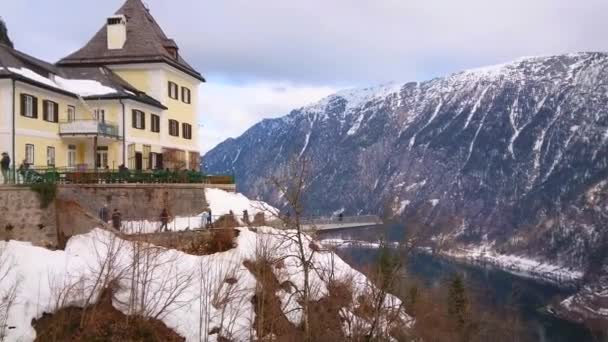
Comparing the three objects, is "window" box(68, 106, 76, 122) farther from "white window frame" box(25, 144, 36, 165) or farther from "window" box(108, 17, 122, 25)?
"window" box(108, 17, 122, 25)

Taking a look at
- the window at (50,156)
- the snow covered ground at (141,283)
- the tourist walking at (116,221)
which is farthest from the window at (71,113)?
the snow covered ground at (141,283)

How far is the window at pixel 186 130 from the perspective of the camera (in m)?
59.2

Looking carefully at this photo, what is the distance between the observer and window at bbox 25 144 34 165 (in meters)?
43.0

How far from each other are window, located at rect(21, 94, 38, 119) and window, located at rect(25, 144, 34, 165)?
1.91 meters

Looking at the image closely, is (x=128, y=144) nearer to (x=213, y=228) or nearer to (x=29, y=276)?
(x=213, y=228)

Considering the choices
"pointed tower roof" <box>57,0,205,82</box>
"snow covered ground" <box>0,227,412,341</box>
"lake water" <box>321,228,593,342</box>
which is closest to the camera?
"snow covered ground" <box>0,227,412,341</box>

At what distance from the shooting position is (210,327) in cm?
3253

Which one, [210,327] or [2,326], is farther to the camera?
[210,327]

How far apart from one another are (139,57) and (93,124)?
9.92 meters

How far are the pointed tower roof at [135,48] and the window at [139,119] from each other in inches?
195

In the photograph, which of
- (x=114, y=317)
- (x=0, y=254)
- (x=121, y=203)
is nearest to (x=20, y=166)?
(x=121, y=203)

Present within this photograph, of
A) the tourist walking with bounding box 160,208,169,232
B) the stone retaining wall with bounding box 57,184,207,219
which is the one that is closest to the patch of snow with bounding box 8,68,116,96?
the stone retaining wall with bounding box 57,184,207,219

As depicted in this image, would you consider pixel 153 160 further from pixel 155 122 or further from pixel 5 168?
pixel 5 168

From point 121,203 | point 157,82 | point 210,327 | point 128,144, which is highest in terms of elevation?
point 157,82
